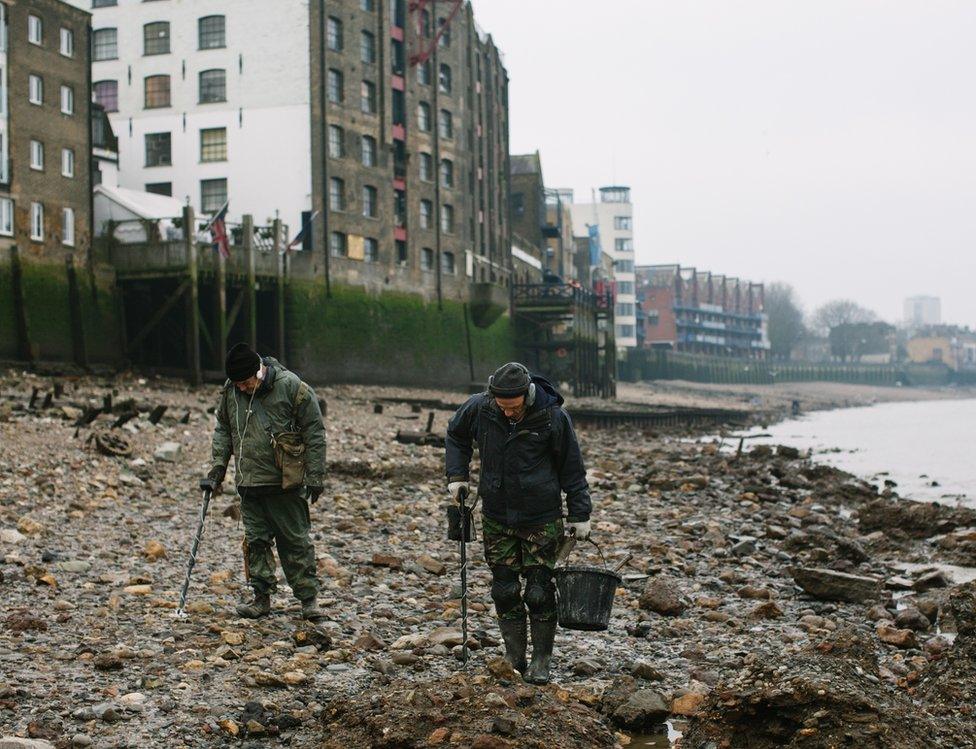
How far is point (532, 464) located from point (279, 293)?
3485 centimetres

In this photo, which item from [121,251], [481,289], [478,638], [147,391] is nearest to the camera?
[478,638]

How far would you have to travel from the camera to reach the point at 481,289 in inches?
2243

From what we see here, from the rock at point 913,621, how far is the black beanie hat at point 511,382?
4.46 metres

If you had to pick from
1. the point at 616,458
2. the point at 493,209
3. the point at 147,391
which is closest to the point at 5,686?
the point at 616,458

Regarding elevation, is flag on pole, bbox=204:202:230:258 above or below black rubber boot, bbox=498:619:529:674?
above

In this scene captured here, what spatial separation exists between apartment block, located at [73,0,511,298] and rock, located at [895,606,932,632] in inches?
1487

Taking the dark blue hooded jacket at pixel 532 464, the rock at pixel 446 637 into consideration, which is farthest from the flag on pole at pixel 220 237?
the dark blue hooded jacket at pixel 532 464

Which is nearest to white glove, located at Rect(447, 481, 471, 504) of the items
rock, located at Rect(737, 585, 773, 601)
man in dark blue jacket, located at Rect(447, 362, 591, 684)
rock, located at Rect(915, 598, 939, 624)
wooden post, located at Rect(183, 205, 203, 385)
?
man in dark blue jacket, located at Rect(447, 362, 591, 684)

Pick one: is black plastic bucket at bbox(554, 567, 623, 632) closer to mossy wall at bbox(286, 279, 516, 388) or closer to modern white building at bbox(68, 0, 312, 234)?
mossy wall at bbox(286, 279, 516, 388)

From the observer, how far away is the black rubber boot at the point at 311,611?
28.0 ft

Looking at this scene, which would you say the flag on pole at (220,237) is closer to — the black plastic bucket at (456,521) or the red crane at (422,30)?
the red crane at (422,30)

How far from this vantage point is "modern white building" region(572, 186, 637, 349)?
114 meters

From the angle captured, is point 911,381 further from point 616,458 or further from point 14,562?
point 14,562

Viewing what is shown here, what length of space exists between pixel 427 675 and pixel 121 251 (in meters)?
33.5
